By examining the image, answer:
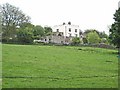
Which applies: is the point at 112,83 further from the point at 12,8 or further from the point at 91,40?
the point at 91,40

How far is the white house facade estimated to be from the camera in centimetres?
13050

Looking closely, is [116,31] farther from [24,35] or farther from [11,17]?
[11,17]

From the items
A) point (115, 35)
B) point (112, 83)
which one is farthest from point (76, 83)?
point (115, 35)

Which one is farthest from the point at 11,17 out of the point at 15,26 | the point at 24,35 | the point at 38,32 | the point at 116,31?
the point at 116,31

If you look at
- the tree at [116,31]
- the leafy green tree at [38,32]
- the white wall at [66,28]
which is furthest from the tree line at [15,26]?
the white wall at [66,28]

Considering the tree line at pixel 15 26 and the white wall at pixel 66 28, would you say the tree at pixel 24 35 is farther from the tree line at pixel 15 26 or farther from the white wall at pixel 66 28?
the white wall at pixel 66 28

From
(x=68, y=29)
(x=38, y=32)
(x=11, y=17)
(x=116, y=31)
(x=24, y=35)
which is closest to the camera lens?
(x=116, y=31)

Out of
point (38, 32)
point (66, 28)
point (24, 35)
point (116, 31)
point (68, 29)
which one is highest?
point (66, 28)

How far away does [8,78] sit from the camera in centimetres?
1260

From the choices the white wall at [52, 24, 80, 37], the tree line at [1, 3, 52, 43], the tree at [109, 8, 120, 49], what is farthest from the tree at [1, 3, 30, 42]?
the white wall at [52, 24, 80, 37]

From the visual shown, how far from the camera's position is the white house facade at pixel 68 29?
130500mm

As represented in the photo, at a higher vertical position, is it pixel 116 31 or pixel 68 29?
pixel 68 29

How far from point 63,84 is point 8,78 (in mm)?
2538

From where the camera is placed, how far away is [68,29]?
131m
